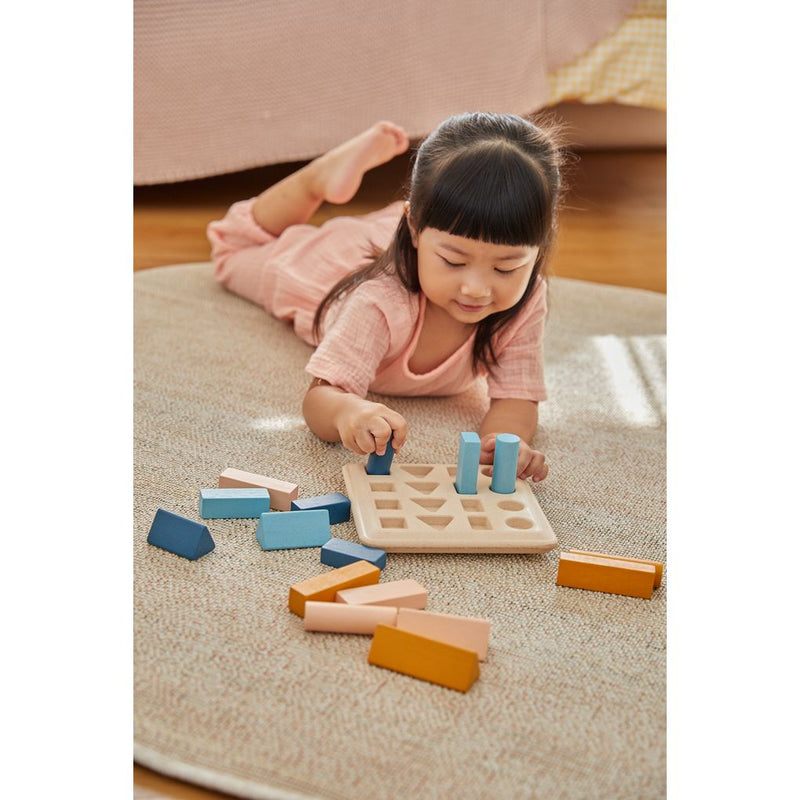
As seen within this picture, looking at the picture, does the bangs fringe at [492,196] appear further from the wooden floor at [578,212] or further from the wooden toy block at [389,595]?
the wooden floor at [578,212]

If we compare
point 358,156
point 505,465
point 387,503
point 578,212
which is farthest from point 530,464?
point 578,212

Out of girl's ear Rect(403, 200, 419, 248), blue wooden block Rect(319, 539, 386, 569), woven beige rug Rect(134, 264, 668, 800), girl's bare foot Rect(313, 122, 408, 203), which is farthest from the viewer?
girl's bare foot Rect(313, 122, 408, 203)

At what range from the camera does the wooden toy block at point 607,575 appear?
81 cm

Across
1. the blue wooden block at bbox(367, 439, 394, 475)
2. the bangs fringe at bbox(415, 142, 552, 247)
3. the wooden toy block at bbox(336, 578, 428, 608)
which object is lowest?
the wooden toy block at bbox(336, 578, 428, 608)

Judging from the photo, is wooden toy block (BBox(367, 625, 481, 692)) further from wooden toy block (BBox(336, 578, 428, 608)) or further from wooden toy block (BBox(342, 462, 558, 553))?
wooden toy block (BBox(342, 462, 558, 553))

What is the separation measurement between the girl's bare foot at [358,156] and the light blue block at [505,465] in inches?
23.6

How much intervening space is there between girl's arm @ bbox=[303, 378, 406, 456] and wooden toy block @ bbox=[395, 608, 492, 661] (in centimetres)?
25

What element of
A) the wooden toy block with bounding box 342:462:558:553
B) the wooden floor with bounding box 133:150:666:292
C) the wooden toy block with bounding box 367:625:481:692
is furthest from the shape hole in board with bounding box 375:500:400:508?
the wooden floor with bounding box 133:150:666:292

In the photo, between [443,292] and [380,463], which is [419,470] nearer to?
[380,463]

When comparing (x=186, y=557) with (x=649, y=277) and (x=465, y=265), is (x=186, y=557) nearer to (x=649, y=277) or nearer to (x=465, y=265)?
(x=465, y=265)

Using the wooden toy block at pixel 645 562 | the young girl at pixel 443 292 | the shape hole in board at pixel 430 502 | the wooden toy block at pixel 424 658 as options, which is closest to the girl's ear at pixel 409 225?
the young girl at pixel 443 292

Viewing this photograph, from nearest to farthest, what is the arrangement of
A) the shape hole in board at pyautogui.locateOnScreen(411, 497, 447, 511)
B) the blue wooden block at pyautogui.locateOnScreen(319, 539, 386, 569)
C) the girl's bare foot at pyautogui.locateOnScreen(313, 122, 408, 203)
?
the blue wooden block at pyautogui.locateOnScreen(319, 539, 386, 569)
the shape hole in board at pyautogui.locateOnScreen(411, 497, 447, 511)
the girl's bare foot at pyautogui.locateOnScreen(313, 122, 408, 203)

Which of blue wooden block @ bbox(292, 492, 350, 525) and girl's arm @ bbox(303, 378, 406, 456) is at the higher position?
girl's arm @ bbox(303, 378, 406, 456)

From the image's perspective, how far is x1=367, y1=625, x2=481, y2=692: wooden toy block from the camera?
674mm
